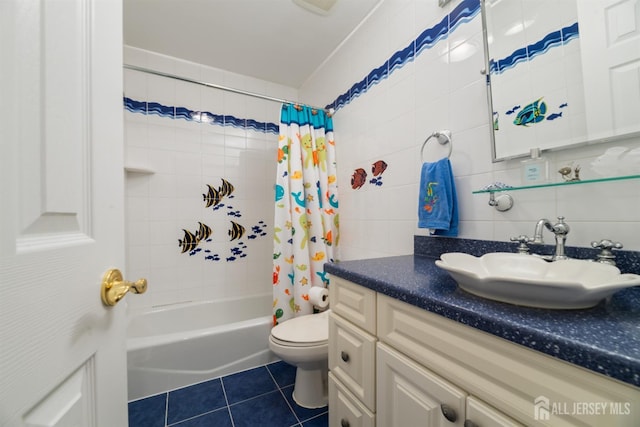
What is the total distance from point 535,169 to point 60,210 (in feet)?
4.13

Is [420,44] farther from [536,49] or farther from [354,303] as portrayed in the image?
[354,303]

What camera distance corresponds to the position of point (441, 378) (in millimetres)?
570

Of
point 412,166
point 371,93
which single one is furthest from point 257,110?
point 412,166

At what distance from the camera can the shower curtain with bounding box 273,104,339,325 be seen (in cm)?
171

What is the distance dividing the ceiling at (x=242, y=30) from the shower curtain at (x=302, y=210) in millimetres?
493

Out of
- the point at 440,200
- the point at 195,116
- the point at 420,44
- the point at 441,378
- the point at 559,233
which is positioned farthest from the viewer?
the point at 195,116

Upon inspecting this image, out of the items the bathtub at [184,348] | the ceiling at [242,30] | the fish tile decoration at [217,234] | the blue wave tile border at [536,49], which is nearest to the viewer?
the blue wave tile border at [536,49]

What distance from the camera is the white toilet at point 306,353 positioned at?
1.23m

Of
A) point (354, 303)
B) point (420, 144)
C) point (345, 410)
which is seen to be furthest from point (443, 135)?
point (345, 410)

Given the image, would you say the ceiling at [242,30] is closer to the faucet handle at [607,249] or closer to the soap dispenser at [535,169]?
the soap dispenser at [535,169]

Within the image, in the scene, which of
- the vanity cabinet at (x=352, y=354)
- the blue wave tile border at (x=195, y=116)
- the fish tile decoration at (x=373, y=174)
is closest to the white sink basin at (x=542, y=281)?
the vanity cabinet at (x=352, y=354)

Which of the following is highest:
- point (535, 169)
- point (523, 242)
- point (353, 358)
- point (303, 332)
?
point (535, 169)

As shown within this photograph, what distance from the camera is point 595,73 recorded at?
0.72 metres

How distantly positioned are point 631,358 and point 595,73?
0.84 meters
